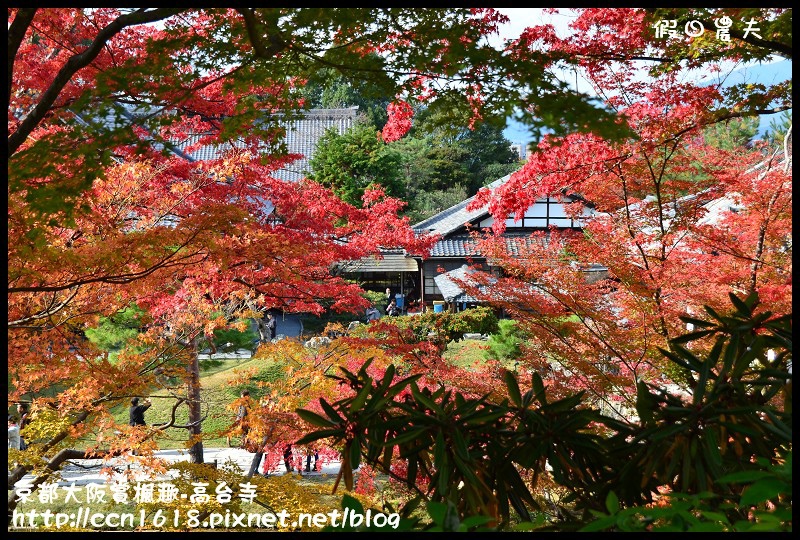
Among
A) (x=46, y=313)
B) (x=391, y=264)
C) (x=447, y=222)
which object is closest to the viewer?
(x=46, y=313)

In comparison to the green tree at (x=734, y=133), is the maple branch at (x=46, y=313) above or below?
below

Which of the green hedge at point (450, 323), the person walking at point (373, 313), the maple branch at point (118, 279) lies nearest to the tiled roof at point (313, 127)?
the person walking at point (373, 313)

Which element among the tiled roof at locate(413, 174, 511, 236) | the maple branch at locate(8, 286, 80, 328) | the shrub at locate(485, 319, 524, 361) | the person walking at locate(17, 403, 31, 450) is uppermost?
the tiled roof at locate(413, 174, 511, 236)

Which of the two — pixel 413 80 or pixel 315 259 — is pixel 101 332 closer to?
pixel 315 259

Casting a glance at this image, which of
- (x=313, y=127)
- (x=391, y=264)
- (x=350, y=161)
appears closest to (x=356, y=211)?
(x=350, y=161)

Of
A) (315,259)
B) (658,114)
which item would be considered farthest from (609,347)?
(315,259)

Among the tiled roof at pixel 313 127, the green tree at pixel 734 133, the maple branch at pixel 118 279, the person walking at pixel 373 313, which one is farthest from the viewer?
the tiled roof at pixel 313 127

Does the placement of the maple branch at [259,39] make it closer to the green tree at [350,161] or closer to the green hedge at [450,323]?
the green hedge at [450,323]

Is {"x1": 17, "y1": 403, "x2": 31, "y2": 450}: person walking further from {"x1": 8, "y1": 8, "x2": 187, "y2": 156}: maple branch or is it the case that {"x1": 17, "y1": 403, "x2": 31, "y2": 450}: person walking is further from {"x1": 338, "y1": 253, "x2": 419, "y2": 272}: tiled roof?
{"x1": 338, "y1": 253, "x2": 419, "y2": 272}: tiled roof

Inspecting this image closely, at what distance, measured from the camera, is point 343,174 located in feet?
56.0

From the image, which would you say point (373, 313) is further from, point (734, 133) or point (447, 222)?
point (734, 133)

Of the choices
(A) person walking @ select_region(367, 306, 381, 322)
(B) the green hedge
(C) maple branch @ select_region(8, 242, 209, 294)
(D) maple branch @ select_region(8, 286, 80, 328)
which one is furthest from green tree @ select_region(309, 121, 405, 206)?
(C) maple branch @ select_region(8, 242, 209, 294)

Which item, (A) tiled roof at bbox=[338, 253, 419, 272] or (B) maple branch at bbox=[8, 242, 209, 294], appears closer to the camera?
(B) maple branch at bbox=[8, 242, 209, 294]

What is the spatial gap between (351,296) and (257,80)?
4.28m
